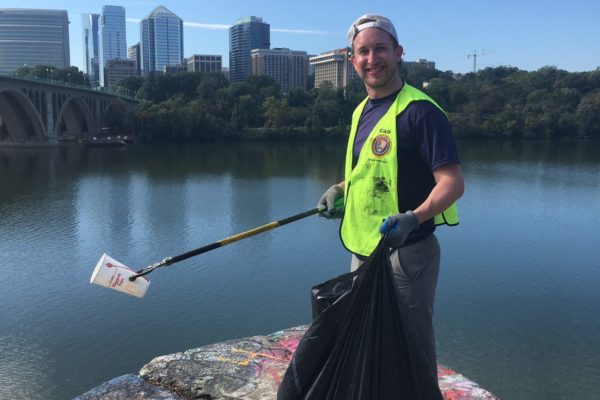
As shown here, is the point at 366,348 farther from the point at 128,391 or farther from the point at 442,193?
the point at 128,391

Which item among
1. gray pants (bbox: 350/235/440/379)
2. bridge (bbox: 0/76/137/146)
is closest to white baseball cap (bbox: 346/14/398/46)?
gray pants (bbox: 350/235/440/379)

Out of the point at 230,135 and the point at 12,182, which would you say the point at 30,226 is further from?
the point at 230,135

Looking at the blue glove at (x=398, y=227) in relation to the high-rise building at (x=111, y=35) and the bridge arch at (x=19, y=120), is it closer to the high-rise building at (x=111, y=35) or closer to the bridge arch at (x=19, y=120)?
the bridge arch at (x=19, y=120)

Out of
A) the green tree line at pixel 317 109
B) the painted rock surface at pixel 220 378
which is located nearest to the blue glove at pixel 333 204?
the painted rock surface at pixel 220 378

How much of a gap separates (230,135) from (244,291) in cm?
3832

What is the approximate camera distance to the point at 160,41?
142250 mm

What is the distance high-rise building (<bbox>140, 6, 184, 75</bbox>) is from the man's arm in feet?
476

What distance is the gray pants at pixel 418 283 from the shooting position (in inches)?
78.0

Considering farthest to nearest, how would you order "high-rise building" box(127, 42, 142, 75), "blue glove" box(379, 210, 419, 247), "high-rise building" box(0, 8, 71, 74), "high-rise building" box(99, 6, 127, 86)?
"high-rise building" box(99, 6, 127, 86)
"high-rise building" box(127, 42, 142, 75)
"high-rise building" box(0, 8, 71, 74)
"blue glove" box(379, 210, 419, 247)

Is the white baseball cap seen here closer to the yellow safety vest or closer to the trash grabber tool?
the yellow safety vest

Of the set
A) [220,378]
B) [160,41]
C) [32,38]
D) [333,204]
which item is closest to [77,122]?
[220,378]

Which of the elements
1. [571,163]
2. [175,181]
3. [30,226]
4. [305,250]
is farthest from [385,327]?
[571,163]

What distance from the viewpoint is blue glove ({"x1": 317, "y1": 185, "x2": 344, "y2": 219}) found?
2.49 meters

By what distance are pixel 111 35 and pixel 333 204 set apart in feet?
664
